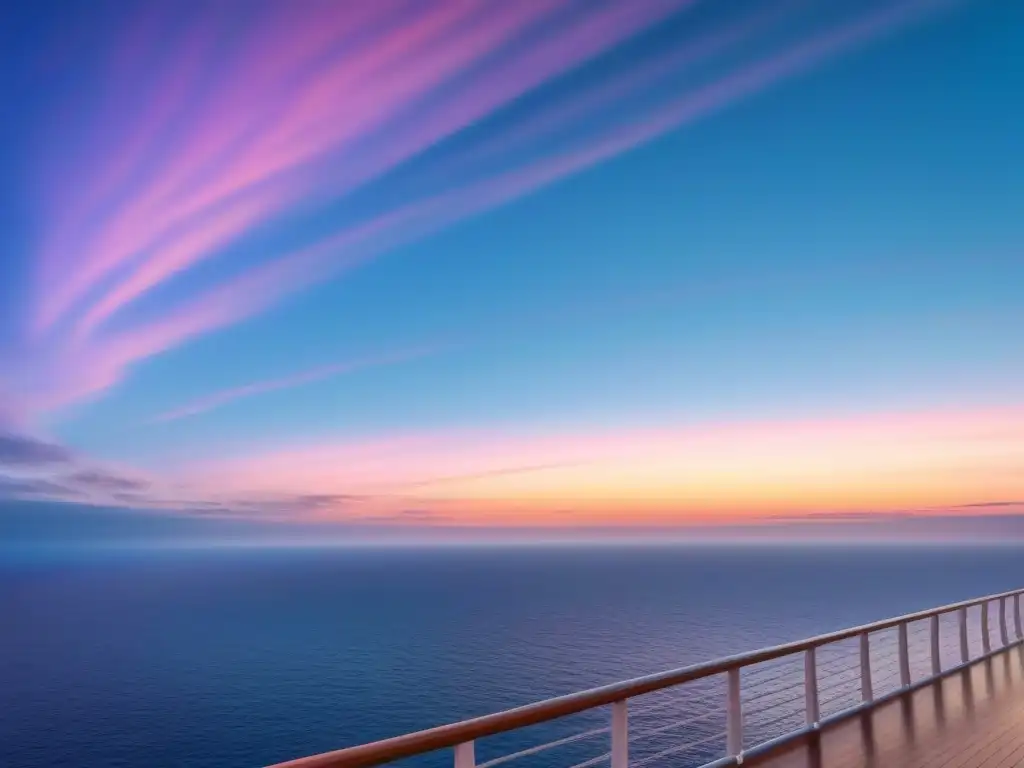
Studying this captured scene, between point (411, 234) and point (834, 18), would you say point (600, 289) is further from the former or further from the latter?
point (834, 18)

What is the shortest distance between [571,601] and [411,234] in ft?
213

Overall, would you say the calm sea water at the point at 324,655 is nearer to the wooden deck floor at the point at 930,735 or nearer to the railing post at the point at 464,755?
the wooden deck floor at the point at 930,735

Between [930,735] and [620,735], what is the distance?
3698 mm

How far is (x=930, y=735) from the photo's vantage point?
5.84 meters

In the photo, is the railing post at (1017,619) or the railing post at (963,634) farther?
the railing post at (1017,619)

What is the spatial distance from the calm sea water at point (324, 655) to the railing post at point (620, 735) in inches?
848

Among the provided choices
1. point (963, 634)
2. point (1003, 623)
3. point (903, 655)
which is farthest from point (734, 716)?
point (1003, 623)

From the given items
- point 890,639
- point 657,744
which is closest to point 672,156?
point 657,744

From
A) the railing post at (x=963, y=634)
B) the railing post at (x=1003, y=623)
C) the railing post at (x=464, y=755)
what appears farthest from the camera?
the railing post at (x=1003, y=623)

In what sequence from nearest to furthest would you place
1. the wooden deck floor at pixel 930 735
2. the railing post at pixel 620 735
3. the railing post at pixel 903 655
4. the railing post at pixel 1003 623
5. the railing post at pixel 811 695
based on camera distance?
the railing post at pixel 620 735, the wooden deck floor at pixel 930 735, the railing post at pixel 811 695, the railing post at pixel 903 655, the railing post at pixel 1003 623

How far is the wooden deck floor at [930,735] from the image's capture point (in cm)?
512

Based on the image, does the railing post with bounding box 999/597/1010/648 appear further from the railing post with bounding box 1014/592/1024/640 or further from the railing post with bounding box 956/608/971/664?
the railing post with bounding box 956/608/971/664

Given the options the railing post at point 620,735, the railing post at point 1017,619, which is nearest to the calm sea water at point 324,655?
the railing post at point 1017,619

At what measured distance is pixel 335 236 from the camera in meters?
17.8
